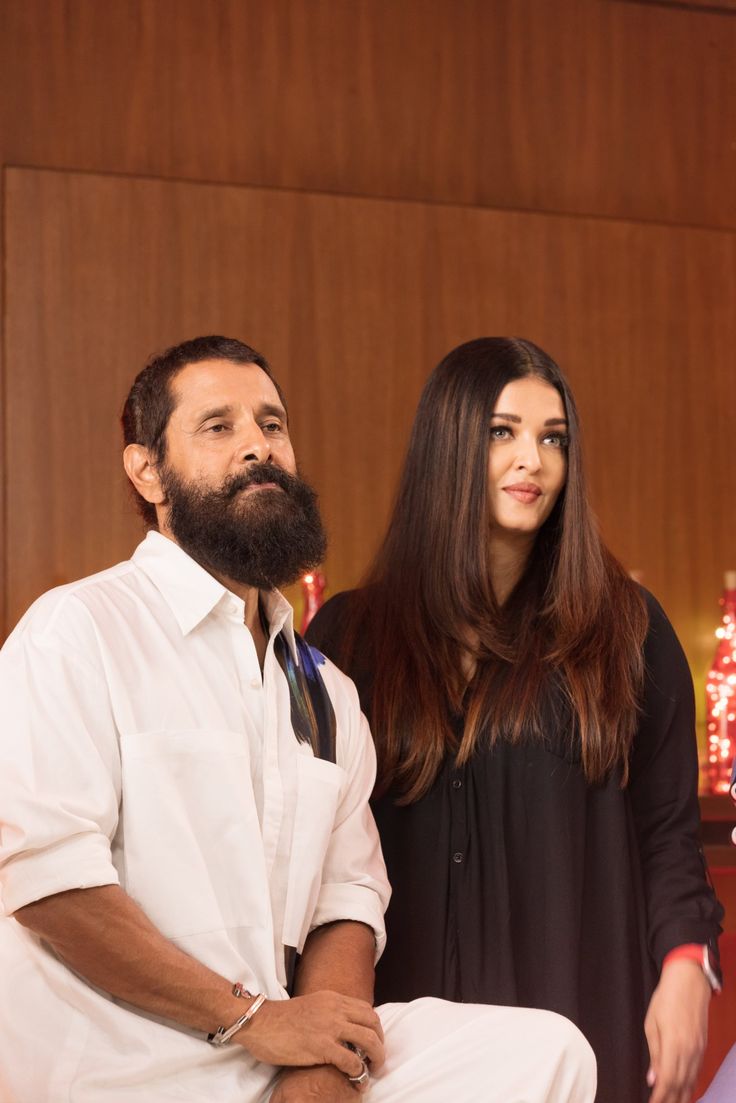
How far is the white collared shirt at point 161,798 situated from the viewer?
60.7 inches

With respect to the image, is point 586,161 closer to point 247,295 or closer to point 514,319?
point 514,319

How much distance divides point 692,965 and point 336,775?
574mm

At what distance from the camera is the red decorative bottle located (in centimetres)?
317

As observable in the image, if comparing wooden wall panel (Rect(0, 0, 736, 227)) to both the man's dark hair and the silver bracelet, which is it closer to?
the man's dark hair

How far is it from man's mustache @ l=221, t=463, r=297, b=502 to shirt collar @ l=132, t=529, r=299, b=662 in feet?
0.33

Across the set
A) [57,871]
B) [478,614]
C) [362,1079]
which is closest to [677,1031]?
[362,1079]

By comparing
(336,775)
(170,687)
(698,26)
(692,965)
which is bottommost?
(692,965)

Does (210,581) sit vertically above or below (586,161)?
below

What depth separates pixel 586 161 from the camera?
3.65m

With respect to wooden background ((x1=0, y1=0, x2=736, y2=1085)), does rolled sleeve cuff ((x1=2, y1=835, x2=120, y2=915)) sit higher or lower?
lower

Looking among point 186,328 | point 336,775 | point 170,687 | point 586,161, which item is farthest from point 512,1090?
point 586,161

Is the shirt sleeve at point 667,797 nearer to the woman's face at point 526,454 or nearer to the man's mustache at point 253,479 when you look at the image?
the woman's face at point 526,454

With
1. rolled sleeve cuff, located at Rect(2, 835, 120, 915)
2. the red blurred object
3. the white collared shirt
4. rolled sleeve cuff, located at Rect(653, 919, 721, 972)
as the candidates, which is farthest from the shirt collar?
the red blurred object

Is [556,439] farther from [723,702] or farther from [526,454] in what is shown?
[723,702]
